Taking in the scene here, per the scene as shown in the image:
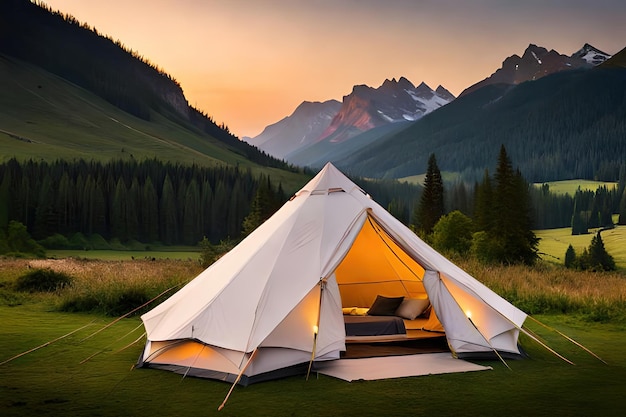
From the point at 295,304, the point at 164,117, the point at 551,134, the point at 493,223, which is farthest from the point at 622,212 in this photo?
the point at 164,117

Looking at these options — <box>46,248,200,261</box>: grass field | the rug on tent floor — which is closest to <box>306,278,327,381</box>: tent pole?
the rug on tent floor

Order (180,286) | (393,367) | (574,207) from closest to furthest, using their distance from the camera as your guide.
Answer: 1. (393,367)
2. (180,286)
3. (574,207)

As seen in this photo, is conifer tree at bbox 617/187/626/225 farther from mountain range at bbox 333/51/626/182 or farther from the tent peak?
the tent peak

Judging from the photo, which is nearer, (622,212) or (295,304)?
(295,304)

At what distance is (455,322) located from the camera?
876 cm

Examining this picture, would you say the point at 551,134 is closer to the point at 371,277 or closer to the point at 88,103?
the point at 88,103

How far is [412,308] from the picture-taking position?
427 inches

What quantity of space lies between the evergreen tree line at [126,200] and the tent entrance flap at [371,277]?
45572 mm

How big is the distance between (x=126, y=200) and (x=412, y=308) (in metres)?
65.6

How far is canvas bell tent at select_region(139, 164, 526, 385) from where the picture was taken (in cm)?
786

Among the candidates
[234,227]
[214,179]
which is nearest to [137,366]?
[234,227]

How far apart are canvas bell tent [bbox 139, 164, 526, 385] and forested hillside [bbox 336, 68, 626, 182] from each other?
395 ft

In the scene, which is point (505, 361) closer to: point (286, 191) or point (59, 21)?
point (286, 191)

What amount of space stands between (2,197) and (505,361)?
64.6 meters
